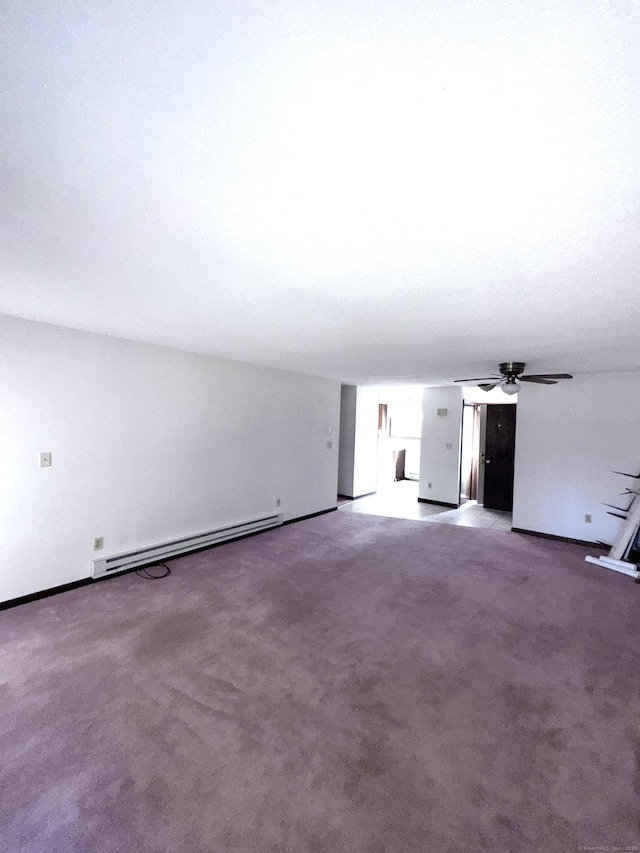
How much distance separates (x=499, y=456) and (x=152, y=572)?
6232 millimetres

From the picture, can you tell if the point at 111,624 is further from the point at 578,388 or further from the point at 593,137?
the point at 578,388

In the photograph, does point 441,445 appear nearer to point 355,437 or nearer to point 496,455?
point 496,455

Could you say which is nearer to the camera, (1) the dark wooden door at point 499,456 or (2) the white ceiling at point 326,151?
(2) the white ceiling at point 326,151

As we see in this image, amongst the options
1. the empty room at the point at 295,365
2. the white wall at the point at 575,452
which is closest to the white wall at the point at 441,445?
the white wall at the point at 575,452

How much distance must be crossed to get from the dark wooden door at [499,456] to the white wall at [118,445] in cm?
Result: 417

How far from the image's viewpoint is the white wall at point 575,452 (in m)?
5.05

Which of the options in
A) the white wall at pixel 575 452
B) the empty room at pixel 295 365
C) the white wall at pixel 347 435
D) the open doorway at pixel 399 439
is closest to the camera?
the empty room at pixel 295 365

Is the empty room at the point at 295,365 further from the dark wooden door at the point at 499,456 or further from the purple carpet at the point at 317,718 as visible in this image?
the dark wooden door at the point at 499,456

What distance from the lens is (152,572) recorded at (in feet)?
12.8

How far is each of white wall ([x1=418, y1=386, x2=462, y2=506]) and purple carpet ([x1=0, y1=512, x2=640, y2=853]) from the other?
3.82 m

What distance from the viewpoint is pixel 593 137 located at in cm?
99

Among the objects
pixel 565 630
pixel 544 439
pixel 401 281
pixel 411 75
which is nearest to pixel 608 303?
pixel 401 281

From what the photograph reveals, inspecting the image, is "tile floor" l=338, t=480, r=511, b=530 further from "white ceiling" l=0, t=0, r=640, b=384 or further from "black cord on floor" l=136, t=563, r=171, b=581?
"white ceiling" l=0, t=0, r=640, b=384

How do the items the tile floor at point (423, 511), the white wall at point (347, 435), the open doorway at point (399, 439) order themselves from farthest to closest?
the open doorway at point (399, 439) < the white wall at point (347, 435) < the tile floor at point (423, 511)
